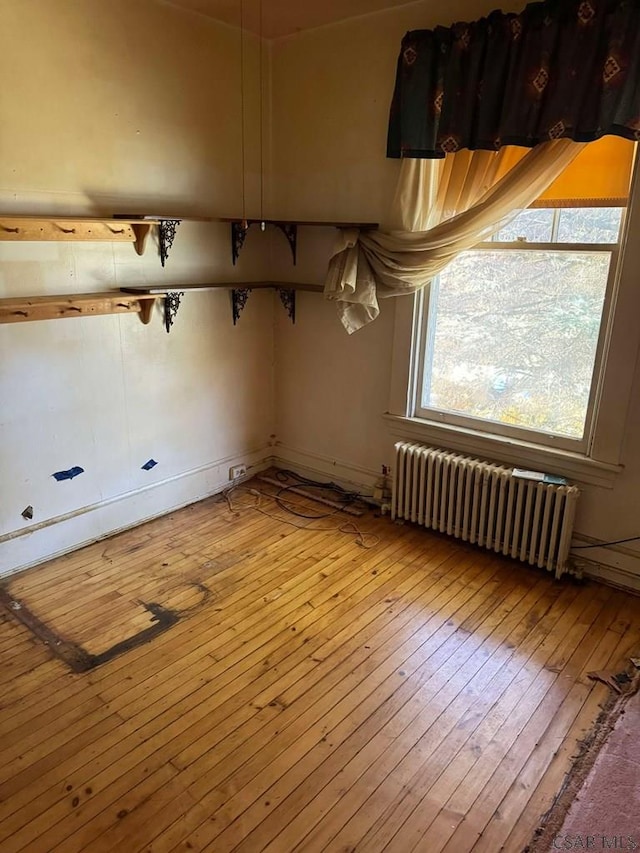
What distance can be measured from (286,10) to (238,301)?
62.3 inches

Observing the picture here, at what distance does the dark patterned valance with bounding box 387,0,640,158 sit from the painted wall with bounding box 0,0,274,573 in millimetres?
1149

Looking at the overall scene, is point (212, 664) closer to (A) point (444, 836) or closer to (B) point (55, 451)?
(A) point (444, 836)

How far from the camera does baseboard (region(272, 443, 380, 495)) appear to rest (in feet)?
12.9

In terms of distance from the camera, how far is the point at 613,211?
107 inches

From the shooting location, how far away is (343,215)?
11.8 feet

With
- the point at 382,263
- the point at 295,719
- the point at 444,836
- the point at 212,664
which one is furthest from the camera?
the point at 382,263

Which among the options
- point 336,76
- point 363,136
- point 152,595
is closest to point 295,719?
point 152,595

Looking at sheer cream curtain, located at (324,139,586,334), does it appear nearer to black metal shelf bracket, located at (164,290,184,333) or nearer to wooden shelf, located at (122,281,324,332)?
wooden shelf, located at (122,281,324,332)

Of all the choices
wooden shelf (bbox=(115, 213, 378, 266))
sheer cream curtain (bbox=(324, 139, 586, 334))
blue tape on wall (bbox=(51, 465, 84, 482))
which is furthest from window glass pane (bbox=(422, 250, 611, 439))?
blue tape on wall (bbox=(51, 465, 84, 482))

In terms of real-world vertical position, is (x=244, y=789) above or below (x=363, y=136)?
below

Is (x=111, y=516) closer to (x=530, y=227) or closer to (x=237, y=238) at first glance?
(x=237, y=238)

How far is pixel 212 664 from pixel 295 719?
45 cm

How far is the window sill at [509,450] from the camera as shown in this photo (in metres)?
2.95

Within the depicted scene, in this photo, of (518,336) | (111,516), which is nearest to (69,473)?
(111,516)
